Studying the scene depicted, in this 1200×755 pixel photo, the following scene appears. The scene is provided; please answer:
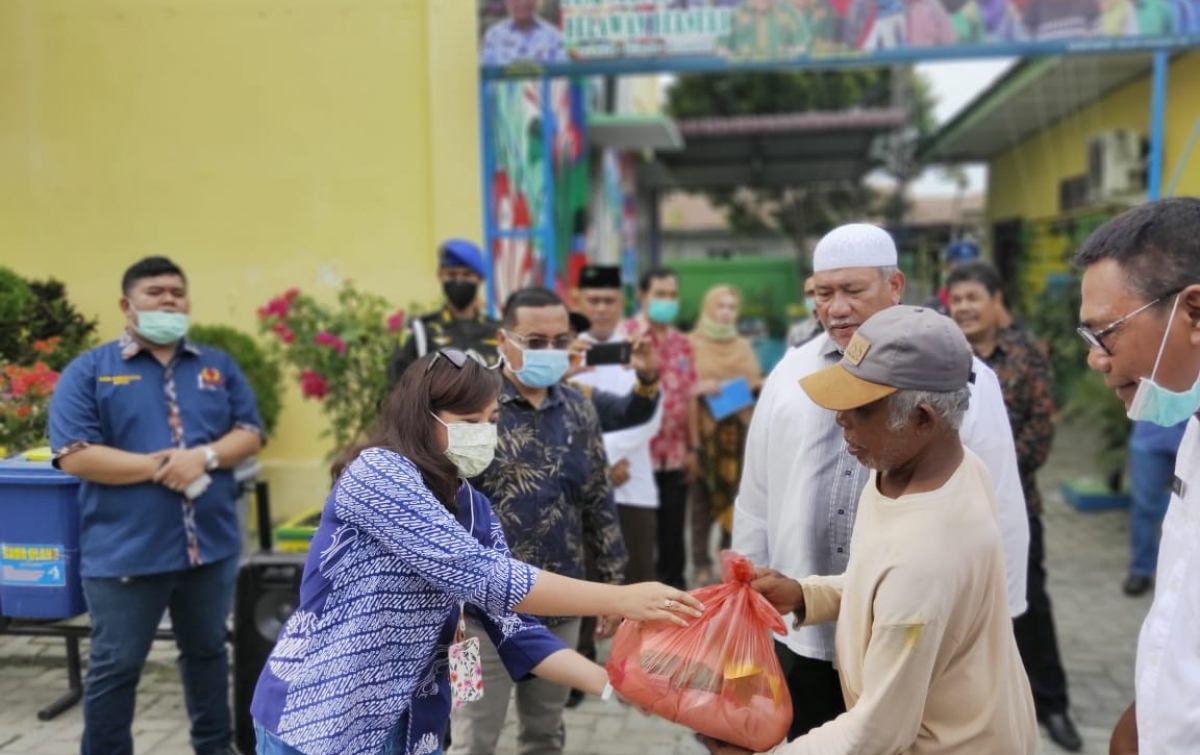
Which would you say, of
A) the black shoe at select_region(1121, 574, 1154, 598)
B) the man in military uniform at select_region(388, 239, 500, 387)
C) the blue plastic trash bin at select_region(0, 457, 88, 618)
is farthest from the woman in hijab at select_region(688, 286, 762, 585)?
the blue plastic trash bin at select_region(0, 457, 88, 618)

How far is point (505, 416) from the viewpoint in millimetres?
3260

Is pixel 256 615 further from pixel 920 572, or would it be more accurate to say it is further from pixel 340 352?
pixel 920 572

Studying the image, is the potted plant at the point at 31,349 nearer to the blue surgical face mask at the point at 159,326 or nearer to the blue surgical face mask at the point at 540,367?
the blue surgical face mask at the point at 159,326

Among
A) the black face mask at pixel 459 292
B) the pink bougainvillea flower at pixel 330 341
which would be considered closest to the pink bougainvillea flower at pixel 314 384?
the pink bougainvillea flower at pixel 330 341

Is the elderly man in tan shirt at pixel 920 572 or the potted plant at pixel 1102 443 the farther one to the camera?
the potted plant at pixel 1102 443

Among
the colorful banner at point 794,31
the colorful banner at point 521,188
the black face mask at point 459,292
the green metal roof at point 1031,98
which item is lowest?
the black face mask at point 459,292

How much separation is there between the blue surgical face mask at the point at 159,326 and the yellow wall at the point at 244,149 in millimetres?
3802

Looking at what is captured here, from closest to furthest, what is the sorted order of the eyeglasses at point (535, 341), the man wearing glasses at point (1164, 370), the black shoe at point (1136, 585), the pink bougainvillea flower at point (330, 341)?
the man wearing glasses at point (1164, 370) → the eyeglasses at point (535, 341) → the pink bougainvillea flower at point (330, 341) → the black shoe at point (1136, 585)

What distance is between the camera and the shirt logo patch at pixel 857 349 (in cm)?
187

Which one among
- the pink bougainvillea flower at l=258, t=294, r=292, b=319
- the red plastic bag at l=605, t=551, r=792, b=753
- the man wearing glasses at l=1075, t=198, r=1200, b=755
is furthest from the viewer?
the pink bougainvillea flower at l=258, t=294, r=292, b=319

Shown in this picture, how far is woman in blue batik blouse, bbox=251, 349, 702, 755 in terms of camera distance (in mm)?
2121

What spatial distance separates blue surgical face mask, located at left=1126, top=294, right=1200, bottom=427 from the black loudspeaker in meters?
3.22

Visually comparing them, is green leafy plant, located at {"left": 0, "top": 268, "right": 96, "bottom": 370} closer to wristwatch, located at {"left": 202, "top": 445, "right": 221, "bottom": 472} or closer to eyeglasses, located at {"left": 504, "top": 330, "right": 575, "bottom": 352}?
wristwatch, located at {"left": 202, "top": 445, "right": 221, "bottom": 472}

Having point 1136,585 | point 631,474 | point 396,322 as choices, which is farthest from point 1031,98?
point 631,474
